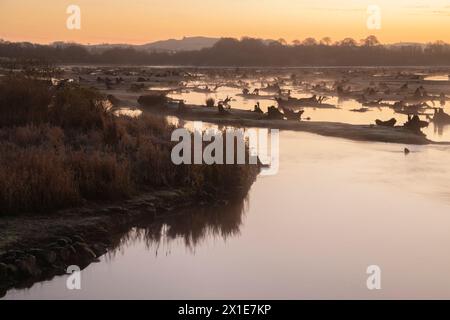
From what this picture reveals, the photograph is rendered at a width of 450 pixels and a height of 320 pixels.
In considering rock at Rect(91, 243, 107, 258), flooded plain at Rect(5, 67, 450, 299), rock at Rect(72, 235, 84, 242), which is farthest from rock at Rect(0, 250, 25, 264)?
rock at Rect(91, 243, 107, 258)

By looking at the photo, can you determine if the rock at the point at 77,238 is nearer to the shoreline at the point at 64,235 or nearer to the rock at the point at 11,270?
the shoreline at the point at 64,235

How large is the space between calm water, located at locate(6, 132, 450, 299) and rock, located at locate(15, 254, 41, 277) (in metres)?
0.33

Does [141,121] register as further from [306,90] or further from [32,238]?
[306,90]

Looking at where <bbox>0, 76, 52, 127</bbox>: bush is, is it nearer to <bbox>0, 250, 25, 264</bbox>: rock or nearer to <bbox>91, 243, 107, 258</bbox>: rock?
<bbox>91, 243, 107, 258</bbox>: rock

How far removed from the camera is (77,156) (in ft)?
46.9

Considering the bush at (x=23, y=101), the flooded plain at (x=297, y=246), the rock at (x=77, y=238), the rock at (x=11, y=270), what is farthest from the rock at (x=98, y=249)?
the bush at (x=23, y=101)

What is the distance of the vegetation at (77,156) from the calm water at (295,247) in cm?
127

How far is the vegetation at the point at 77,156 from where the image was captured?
40.4ft

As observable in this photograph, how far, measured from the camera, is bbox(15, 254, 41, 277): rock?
9719 mm

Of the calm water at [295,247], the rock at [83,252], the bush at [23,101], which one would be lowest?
the calm water at [295,247]

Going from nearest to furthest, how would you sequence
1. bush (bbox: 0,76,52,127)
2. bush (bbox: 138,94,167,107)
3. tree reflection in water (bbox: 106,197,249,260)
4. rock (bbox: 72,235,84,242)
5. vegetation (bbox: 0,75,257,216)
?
rock (bbox: 72,235,84,242)
tree reflection in water (bbox: 106,197,249,260)
vegetation (bbox: 0,75,257,216)
bush (bbox: 0,76,52,127)
bush (bbox: 138,94,167,107)

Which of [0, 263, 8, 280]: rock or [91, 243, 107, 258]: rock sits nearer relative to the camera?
[0, 263, 8, 280]: rock

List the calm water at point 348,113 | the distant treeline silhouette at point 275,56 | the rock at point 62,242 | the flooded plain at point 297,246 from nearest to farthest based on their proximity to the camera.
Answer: the flooded plain at point 297,246 → the rock at point 62,242 → the calm water at point 348,113 → the distant treeline silhouette at point 275,56
